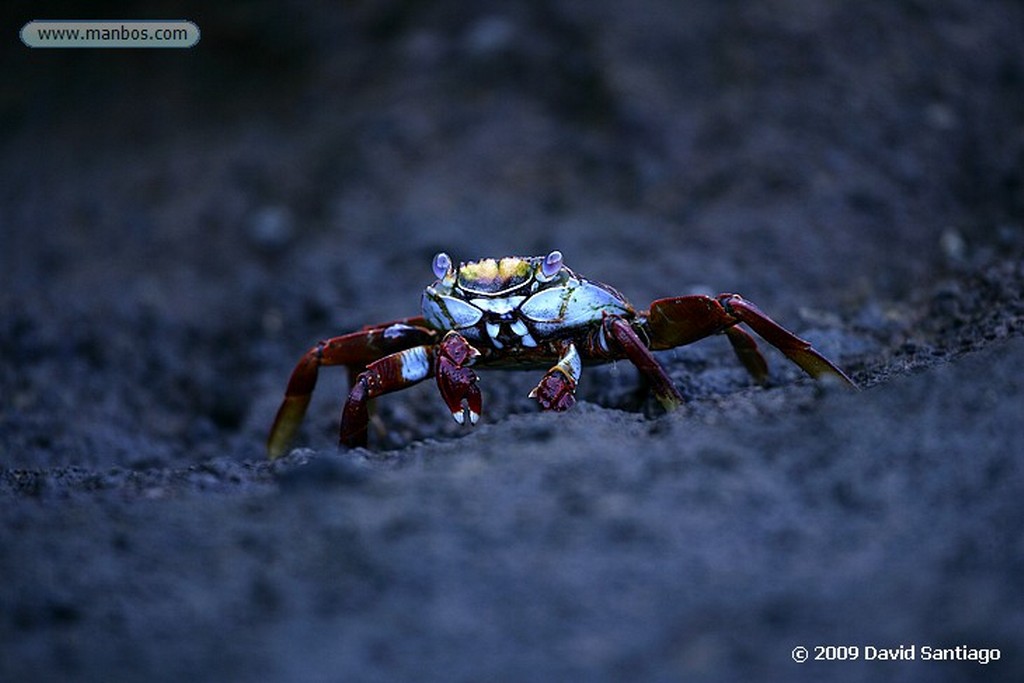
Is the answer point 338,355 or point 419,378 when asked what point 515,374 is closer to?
point 338,355

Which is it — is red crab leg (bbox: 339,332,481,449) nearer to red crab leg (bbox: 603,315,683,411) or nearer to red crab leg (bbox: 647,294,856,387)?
red crab leg (bbox: 603,315,683,411)

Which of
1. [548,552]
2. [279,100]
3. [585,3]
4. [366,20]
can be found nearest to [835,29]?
[585,3]

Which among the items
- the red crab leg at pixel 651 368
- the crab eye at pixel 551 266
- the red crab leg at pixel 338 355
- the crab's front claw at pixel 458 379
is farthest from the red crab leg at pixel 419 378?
the red crab leg at pixel 651 368

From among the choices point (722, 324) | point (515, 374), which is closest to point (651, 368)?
point (722, 324)

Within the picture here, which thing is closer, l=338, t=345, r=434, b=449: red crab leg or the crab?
the crab

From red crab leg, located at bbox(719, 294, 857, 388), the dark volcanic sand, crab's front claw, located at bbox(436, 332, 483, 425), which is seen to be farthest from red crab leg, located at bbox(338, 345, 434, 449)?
red crab leg, located at bbox(719, 294, 857, 388)

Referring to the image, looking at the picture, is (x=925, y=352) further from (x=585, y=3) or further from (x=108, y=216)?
(x=108, y=216)

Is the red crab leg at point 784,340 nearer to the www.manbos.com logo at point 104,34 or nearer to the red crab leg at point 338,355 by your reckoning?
the red crab leg at point 338,355
